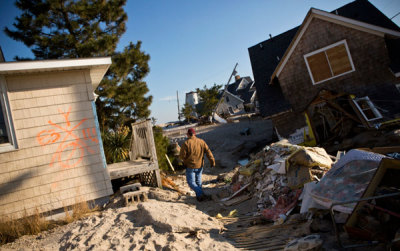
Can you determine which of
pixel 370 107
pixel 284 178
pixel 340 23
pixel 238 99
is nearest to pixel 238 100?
pixel 238 99

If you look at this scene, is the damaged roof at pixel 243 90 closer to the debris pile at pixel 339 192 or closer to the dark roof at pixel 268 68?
the dark roof at pixel 268 68

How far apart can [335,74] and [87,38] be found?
14806mm

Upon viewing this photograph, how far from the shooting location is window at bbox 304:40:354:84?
12.9 metres

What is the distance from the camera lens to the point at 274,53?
55.4ft

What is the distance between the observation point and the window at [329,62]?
1293 cm

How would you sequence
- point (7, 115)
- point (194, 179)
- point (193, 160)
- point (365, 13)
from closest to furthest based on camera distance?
point (7, 115) → point (193, 160) → point (194, 179) → point (365, 13)

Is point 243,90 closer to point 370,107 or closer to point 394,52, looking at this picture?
point 394,52

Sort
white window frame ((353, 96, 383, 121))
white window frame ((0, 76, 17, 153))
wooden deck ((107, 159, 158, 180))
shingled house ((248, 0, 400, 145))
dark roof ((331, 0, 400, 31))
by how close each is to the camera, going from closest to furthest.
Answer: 1. white window frame ((0, 76, 17, 153))
2. wooden deck ((107, 159, 158, 180))
3. white window frame ((353, 96, 383, 121))
4. shingled house ((248, 0, 400, 145))
5. dark roof ((331, 0, 400, 31))

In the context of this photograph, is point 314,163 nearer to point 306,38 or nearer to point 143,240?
point 143,240

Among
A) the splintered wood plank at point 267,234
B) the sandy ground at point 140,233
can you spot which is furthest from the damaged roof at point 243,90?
the splintered wood plank at point 267,234

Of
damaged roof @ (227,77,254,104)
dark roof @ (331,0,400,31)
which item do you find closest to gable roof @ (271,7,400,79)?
dark roof @ (331,0,400,31)

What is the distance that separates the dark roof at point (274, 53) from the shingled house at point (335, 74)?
65mm

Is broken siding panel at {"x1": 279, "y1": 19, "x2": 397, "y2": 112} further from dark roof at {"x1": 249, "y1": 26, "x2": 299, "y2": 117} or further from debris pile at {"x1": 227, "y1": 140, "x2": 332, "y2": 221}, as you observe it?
debris pile at {"x1": 227, "y1": 140, "x2": 332, "y2": 221}

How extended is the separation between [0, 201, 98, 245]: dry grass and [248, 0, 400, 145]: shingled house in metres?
9.98
